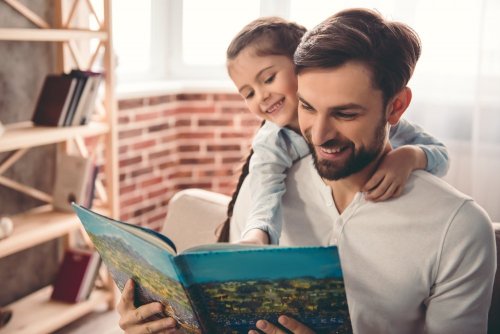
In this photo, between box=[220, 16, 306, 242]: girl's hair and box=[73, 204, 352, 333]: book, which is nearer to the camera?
box=[73, 204, 352, 333]: book

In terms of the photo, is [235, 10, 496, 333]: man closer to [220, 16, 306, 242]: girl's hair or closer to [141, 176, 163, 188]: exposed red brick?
[220, 16, 306, 242]: girl's hair

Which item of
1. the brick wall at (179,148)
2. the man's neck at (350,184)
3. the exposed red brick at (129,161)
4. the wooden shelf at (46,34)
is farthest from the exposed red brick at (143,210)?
the man's neck at (350,184)

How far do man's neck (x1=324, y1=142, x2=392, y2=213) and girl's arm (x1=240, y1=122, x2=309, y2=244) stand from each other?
14 cm

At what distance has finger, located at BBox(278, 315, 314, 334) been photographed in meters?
0.96

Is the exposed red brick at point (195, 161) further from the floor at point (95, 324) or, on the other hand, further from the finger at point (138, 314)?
the finger at point (138, 314)

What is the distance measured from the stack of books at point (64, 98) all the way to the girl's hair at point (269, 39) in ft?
3.51

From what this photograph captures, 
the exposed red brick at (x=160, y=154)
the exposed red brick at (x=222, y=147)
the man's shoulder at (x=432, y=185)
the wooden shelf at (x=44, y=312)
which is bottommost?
the wooden shelf at (x=44, y=312)

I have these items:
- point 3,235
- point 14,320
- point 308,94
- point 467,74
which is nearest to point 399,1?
point 467,74

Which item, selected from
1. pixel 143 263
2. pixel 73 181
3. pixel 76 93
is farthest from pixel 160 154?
pixel 143 263

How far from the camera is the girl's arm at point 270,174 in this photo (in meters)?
1.29

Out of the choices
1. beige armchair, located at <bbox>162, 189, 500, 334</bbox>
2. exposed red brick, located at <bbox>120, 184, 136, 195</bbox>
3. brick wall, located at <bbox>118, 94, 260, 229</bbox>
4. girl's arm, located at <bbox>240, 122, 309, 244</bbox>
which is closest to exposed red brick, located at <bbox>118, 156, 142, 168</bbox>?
brick wall, located at <bbox>118, 94, 260, 229</bbox>

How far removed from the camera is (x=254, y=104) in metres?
1.63

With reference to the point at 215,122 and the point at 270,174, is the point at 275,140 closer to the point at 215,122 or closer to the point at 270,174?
the point at 270,174

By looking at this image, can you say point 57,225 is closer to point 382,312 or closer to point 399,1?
point 382,312
